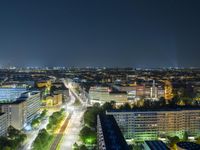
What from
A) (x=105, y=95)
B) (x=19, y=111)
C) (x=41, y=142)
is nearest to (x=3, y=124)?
(x=19, y=111)

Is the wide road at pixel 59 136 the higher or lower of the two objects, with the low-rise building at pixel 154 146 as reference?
lower

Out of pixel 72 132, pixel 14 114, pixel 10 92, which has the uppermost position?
pixel 10 92

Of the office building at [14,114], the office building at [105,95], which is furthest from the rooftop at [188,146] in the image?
the office building at [105,95]

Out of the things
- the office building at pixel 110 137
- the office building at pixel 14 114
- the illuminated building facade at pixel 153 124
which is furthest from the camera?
the office building at pixel 14 114

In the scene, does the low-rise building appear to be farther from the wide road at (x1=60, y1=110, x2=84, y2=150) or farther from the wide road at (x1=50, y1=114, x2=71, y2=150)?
the wide road at (x1=50, y1=114, x2=71, y2=150)

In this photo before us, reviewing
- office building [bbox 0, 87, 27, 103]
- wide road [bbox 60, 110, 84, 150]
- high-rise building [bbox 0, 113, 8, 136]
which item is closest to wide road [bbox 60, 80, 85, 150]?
wide road [bbox 60, 110, 84, 150]

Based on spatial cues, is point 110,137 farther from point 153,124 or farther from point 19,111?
point 19,111

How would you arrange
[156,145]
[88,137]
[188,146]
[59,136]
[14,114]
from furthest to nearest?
[14,114] → [59,136] → [88,137] → [156,145] → [188,146]

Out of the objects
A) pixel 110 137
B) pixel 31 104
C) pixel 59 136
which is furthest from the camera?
pixel 31 104

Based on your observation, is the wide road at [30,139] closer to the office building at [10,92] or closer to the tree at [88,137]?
the tree at [88,137]

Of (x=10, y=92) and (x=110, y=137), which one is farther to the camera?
(x=10, y=92)
